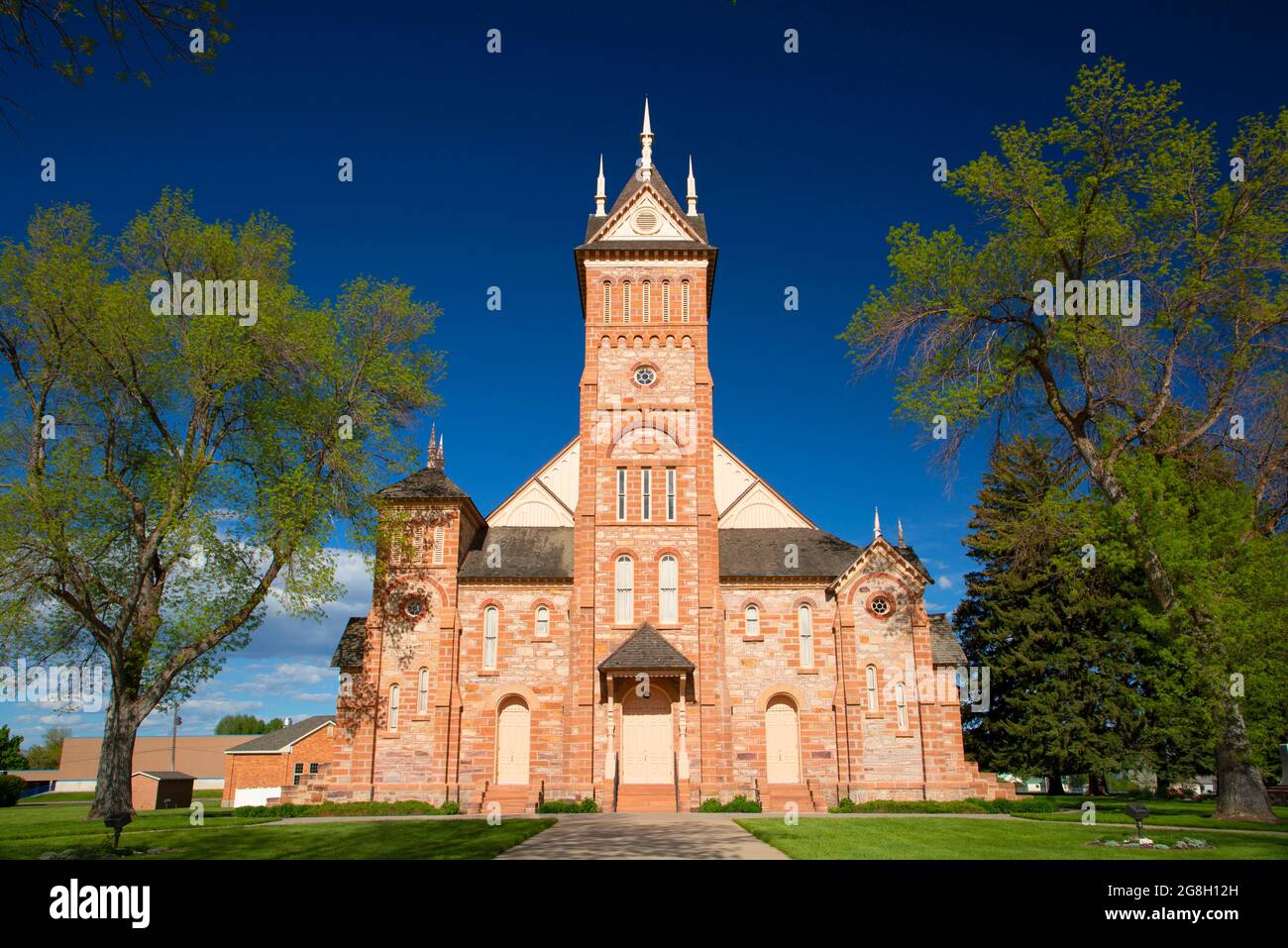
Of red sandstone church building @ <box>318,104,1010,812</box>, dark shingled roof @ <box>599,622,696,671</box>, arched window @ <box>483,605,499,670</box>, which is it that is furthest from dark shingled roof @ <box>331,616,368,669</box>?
dark shingled roof @ <box>599,622,696,671</box>

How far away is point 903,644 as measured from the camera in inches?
1248

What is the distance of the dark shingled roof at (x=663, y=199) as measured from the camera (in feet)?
116

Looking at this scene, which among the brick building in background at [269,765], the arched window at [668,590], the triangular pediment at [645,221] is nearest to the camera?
the arched window at [668,590]

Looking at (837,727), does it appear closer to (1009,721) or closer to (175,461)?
(1009,721)

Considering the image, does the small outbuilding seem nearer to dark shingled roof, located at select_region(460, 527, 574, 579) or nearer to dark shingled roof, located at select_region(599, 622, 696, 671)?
dark shingled roof, located at select_region(460, 527, 574, 579)

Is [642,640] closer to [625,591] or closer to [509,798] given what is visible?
[625,591]

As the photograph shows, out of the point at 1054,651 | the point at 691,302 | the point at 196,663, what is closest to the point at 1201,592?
the point at 1054,651

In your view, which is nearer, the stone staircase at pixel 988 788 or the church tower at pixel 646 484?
the church tower at pixel 646 484

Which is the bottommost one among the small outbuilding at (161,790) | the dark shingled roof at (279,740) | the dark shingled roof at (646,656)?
the small outbuilding at (161,790)

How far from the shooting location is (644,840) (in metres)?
17.6

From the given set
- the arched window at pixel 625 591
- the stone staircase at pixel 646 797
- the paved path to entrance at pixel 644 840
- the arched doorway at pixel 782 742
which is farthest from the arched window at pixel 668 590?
the paved path to entrance at pixel 644 840

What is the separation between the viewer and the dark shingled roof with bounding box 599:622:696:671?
29125mm

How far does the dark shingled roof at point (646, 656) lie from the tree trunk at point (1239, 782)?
51.9 feet

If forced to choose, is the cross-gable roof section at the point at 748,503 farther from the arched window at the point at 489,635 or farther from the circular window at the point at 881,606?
the arched window at the point at 489,635
